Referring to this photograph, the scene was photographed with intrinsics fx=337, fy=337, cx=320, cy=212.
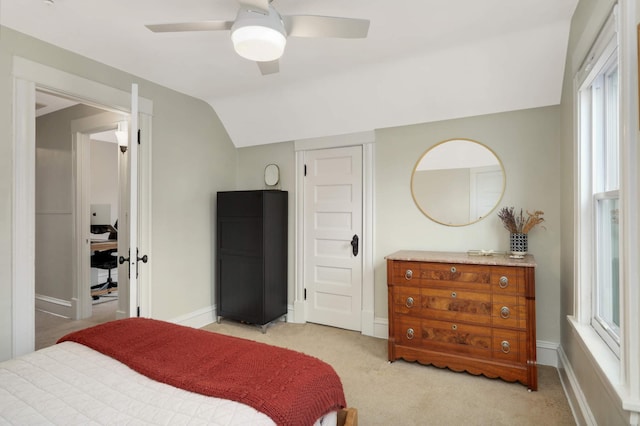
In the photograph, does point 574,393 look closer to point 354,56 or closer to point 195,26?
point 354,56

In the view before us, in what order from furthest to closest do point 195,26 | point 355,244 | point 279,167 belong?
point 279,167 → point 355,244 → point 195,26

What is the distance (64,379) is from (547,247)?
3.22 metres

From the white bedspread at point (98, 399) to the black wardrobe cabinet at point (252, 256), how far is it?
2074 millimetres

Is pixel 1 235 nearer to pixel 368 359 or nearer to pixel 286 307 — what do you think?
pixel 286 307

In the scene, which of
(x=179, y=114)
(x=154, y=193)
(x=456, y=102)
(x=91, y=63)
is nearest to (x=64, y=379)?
(x=154, y=193)

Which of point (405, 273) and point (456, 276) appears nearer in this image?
point (456, 276)

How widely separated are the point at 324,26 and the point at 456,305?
212cm

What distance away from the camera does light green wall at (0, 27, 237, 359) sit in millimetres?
2504

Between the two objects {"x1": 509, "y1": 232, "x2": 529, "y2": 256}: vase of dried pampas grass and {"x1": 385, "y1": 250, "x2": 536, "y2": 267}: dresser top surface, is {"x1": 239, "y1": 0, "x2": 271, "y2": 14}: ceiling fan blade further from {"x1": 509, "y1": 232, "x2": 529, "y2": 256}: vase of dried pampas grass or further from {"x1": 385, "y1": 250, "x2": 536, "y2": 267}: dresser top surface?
{"x1": 509, "y1": 232, "x2": 529, "y2": 256}: vase of dried pampas grass

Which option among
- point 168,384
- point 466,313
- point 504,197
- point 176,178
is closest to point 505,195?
point 504,197

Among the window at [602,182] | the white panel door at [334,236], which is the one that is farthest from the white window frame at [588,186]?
the white panel door at [334,236]

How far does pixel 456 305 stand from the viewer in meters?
2.56

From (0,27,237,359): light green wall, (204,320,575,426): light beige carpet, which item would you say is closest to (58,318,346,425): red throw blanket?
(204,320,575,426): light beige carpet

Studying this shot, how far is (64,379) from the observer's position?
4.42ft
